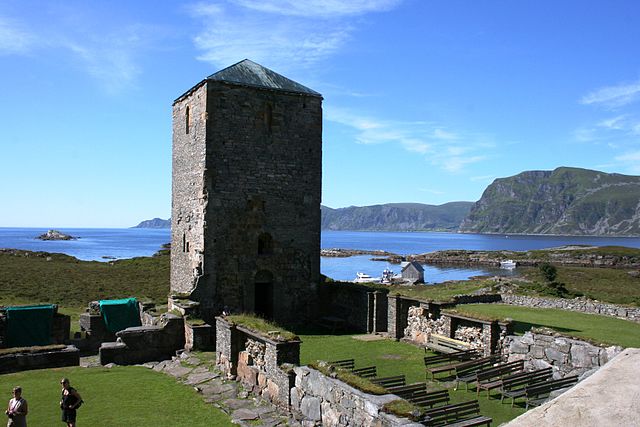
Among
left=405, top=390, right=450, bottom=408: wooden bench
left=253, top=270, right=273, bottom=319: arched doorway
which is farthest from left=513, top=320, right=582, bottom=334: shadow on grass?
left=253, top=270, right=273, bottom=319: arched doorway

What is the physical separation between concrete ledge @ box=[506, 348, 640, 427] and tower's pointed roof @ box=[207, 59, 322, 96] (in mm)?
19680

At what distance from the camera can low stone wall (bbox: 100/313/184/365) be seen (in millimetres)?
16453

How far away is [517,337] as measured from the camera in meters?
15.8

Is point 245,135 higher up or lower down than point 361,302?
higher up

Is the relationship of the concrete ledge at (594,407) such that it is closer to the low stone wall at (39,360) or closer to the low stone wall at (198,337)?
the low stone wall at (39,360)

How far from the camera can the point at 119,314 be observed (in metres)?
20.2

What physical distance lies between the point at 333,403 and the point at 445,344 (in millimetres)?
8426

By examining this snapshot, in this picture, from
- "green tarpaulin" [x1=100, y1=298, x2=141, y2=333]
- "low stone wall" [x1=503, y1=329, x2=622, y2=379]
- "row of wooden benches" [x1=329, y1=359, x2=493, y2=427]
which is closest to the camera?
"row of wooden benches" [x1=329, y1=359, x2=493, y2=427]

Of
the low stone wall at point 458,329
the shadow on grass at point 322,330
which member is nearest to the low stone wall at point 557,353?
the low stone wall at point 458,329

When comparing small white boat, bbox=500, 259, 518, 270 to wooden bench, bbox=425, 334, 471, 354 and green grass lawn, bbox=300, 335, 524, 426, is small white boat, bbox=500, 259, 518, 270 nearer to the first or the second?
green grass lawn, bbox=300, 335, 524, 426

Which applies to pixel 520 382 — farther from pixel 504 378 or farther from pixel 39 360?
pixel 39 360

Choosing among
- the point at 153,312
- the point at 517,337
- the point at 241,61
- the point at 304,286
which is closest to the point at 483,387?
the point at 517,337

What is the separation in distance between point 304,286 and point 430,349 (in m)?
7.00

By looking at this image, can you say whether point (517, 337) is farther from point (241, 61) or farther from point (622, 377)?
point (241, 61)
